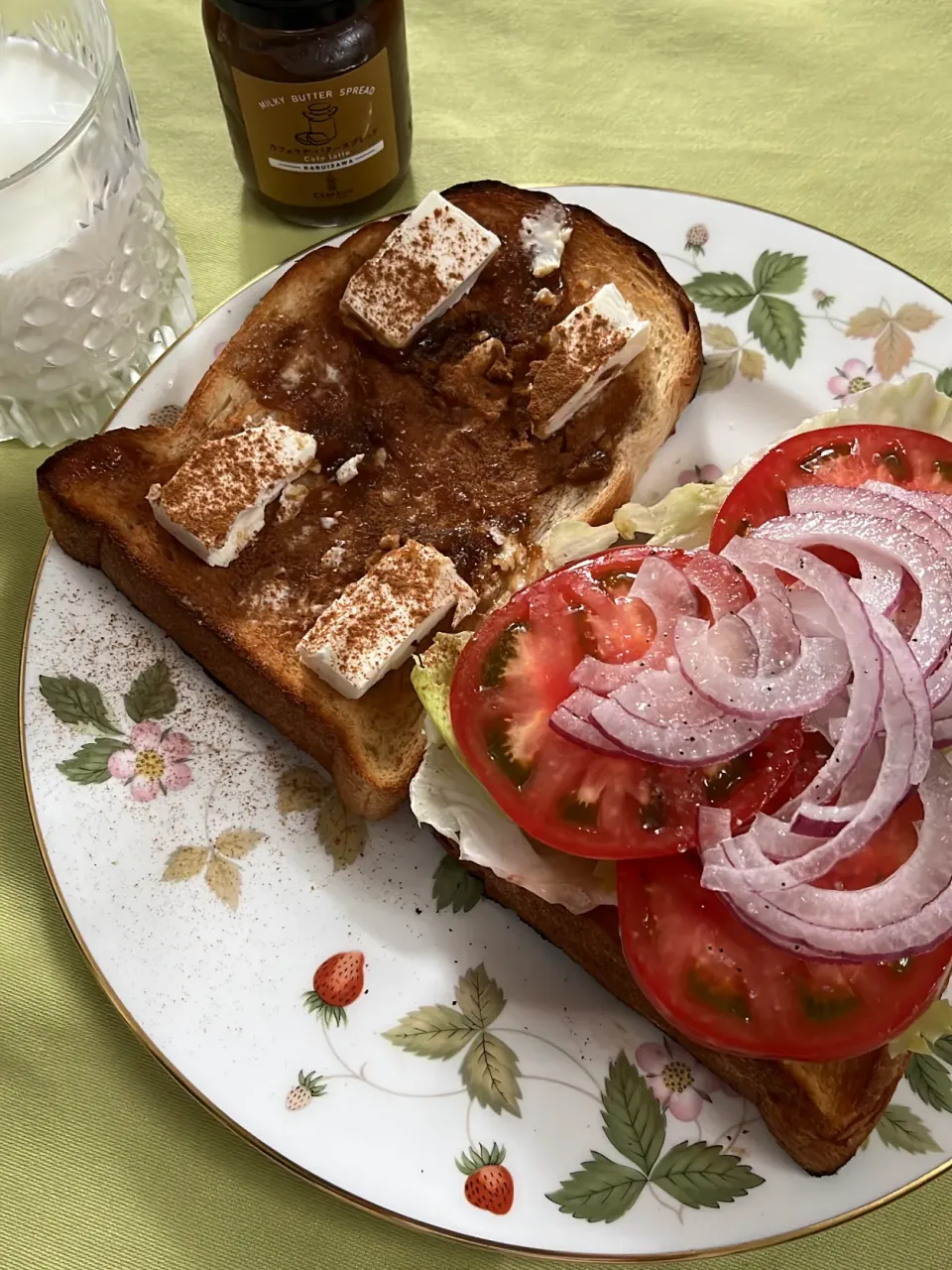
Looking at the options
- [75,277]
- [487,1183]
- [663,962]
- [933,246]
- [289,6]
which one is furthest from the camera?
[933,246]

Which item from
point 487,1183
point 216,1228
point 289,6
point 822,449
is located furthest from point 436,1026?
point 289,6

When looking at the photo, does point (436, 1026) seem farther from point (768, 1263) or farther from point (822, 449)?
point (822, 449)

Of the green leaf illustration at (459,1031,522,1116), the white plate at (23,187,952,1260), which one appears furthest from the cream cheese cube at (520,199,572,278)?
the green leaf illustration at (459,1031,522,1116)

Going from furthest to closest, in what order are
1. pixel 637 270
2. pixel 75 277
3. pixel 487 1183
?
1. pixel 637 270
2. pixel 75 277
3. pixel 487 1183

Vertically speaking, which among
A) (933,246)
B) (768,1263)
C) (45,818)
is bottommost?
(768,1263)

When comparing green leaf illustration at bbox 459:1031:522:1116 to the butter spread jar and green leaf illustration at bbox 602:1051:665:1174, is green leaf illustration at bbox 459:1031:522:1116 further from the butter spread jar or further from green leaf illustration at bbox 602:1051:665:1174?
the butter spread jar

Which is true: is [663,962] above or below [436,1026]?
above
